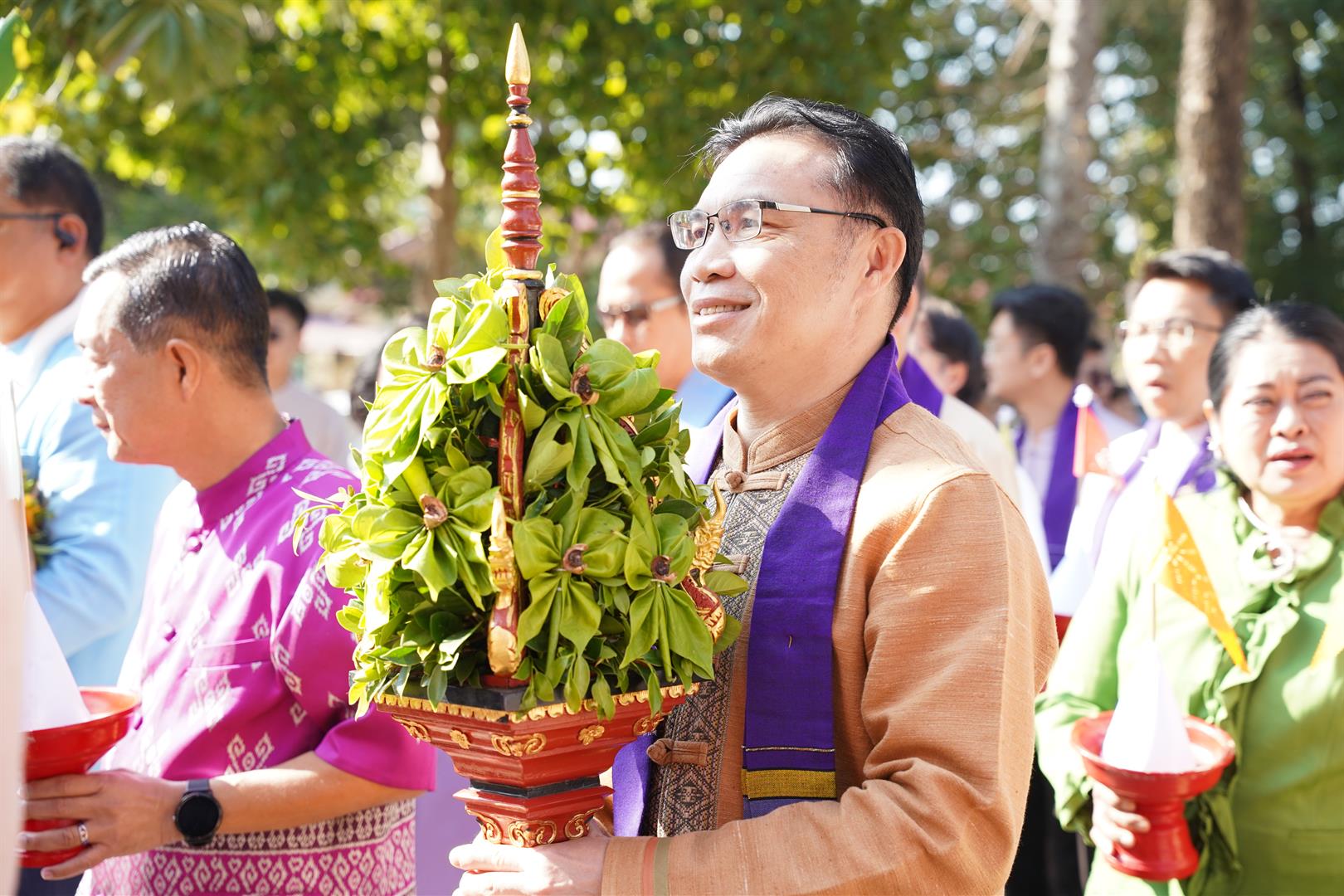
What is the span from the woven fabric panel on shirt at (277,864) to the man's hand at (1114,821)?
1567 mm

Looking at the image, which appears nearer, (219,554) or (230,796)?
(230,796)

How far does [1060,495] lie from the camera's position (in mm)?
6117

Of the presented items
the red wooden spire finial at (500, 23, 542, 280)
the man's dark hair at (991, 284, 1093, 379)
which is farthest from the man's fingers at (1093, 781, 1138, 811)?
the man's dark hair at (991, 284, 1093, 379)

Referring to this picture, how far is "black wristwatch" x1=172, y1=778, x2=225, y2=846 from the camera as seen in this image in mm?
2400

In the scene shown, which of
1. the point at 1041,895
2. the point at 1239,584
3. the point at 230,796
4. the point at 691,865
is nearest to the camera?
the point at 691,865

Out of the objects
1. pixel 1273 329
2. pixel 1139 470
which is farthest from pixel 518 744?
pixel 1139 470

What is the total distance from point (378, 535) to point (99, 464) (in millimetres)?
2121

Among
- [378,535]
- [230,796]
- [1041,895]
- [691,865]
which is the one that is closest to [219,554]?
[230,796]

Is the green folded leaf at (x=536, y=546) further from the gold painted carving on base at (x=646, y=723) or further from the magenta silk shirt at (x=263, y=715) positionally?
the magenta silk shirt at (x=263, y=715)

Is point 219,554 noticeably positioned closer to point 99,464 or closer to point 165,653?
point 165,653

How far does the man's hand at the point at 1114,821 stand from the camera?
268 cm

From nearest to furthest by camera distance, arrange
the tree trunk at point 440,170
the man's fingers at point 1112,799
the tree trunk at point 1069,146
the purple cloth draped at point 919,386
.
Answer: the man's fingers at point 1112,799, the purple cloth draped at point 919,386, the tree trunk at point 440,170, the tree trunk at point 1069,146

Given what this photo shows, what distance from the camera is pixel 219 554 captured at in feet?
8.87

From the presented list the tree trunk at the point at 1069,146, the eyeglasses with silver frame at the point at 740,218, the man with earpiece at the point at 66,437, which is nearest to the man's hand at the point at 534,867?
the eyeglasses with silver frame at the point at 740,218
